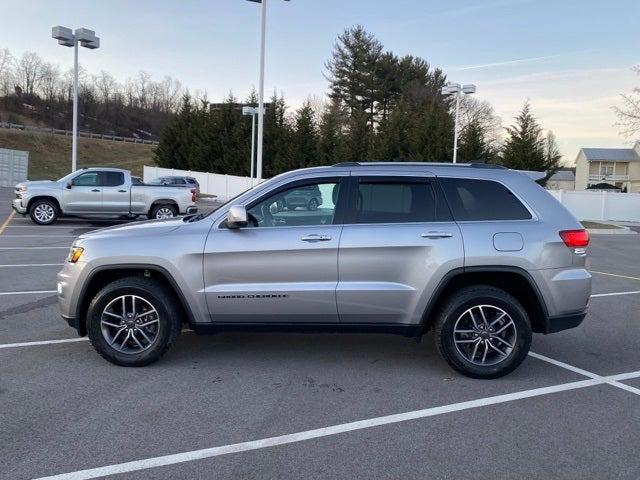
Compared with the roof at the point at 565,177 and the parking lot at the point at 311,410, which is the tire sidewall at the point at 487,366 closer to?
the parking lot at the point at 311,410

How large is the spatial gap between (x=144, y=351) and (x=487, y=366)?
3.07m

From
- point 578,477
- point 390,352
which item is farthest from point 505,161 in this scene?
point 578,477

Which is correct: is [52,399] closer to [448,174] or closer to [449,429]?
[449,429]

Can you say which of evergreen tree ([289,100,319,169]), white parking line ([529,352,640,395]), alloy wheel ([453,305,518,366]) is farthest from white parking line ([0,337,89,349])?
evergreen tree ([289,100,319,169])

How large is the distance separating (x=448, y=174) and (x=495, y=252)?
85 centimetres

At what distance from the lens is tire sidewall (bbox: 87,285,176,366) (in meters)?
5.22

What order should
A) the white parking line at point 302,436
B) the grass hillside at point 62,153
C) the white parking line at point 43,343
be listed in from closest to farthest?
1. the white parking line at point 302,436
2. the white parking line at point 43,343
3. the grass hillside at point 62,153

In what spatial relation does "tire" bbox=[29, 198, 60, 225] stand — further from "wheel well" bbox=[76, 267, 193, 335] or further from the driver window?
the driver window

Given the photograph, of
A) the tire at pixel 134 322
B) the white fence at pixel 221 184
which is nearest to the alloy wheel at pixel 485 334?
the tire at pixel 134 322

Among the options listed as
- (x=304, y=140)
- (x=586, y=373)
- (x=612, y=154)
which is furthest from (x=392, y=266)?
(x=612, y=154)

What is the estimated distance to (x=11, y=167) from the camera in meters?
47.2

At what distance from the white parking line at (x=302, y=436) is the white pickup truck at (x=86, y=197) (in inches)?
599

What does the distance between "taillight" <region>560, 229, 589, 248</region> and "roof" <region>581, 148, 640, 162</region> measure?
257 ft

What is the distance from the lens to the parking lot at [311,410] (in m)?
3.63
